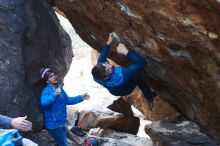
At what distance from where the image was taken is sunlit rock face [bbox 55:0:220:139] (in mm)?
6715

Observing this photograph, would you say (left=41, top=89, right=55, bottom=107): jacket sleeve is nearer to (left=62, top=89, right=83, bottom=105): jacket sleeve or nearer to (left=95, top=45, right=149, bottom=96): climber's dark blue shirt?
(left=62, top=89, right=83, bottom=105): jacket sleeve

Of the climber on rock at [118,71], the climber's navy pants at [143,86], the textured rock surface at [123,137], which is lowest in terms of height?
the textured rock surface at [123,137]

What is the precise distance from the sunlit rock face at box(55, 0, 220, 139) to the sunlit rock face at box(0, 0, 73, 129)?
783 mm

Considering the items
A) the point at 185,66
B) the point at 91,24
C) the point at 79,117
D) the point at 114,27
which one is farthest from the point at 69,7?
the point at 79,117

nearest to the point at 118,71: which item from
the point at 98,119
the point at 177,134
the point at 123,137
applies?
the point at 177,134

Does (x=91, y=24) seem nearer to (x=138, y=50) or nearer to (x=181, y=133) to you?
(x=138, y=50)

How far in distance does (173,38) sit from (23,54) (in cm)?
354

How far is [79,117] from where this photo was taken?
13133mm

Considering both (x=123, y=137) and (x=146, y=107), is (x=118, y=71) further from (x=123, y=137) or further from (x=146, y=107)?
(x=146, y=107)

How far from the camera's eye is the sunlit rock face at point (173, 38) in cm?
671

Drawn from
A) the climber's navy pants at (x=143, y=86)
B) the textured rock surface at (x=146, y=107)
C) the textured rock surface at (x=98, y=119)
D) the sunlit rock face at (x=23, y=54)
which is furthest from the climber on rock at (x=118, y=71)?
the textured rock surface at (x=146, y=107)

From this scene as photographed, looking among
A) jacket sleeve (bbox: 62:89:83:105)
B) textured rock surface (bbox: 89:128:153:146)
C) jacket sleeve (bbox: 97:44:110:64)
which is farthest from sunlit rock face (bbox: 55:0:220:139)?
textured rock surface (bbox: 89:128:153:146)

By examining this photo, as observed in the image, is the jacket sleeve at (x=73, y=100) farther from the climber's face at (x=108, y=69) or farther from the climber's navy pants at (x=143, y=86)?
the climber's navy pants at (x=143, y=86)

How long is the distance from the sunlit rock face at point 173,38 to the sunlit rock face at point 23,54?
78 centimetres
